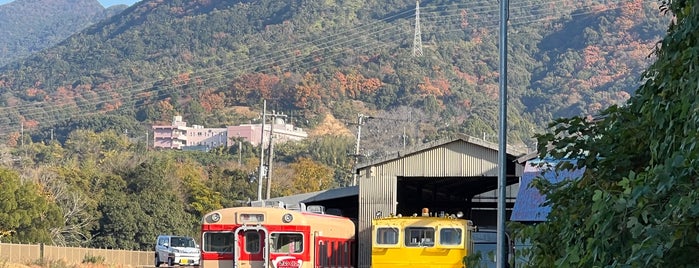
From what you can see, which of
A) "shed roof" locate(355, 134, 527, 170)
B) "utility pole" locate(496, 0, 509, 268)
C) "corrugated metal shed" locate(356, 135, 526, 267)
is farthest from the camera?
"corrugated metal shed" locate(356, 135, 526, 267)

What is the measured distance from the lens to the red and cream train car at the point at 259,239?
30156 mm

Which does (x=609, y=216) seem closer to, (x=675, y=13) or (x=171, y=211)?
(x=675, y=13)

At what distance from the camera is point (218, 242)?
101 ft

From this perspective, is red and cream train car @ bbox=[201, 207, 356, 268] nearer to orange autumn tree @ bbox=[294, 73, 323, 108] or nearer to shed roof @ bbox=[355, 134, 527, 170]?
shed roof @ bbox=[355, 134, 527, 170]

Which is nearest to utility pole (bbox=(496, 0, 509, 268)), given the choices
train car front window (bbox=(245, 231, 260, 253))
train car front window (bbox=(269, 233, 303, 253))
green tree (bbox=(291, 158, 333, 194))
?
train car front window (bbox=(269, 233, 303, 253))

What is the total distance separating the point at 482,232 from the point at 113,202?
47221 millimetres

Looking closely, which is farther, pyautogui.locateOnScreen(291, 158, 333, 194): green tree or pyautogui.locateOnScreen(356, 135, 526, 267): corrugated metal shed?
pyautogui.locateOnScreen(291, 158, 333, 194): green tree

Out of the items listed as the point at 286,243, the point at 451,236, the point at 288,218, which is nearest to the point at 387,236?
the point at 451,236

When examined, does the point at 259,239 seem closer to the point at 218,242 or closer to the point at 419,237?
the point at 218,242

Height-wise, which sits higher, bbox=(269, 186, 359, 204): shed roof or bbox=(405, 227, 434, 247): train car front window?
bbox=(269, 186, 359, 204): shed roof

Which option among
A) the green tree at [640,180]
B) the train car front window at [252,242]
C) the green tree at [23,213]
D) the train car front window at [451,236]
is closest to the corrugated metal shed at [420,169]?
the train car front window at [451,236]

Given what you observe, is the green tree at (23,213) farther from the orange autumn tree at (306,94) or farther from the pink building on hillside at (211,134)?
the orange autumn tree at (306,94)

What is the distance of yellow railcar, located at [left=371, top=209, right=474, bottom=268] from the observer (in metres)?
30.8

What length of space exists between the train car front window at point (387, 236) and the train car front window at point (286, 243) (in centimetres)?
221
